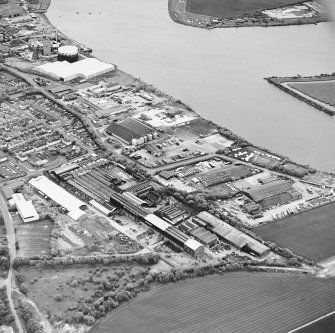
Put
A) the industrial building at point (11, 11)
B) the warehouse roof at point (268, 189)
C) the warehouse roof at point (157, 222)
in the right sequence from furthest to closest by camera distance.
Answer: the industrial building at point (11, 11), the warehouse roof at point (268, 189), the warehouse roof at point (157, 222)

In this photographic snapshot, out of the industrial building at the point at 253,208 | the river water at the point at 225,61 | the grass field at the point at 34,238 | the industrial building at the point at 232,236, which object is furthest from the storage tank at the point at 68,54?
the industrial building at the point at 253,208

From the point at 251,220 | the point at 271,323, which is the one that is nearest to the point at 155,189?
the point at 251,220

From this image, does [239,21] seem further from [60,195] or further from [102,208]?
[102,208]

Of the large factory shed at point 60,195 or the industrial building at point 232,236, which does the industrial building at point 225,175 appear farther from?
the large factory shed at point 60,195

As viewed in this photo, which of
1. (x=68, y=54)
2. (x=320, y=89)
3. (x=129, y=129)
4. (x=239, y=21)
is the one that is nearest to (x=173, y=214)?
(x=129, y=129)

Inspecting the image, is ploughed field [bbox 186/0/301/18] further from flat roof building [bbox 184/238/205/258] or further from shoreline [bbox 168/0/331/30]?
flat roof building [bbox 184/238/205/258]

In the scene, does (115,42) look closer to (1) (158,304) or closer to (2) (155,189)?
(2) (155,189)
